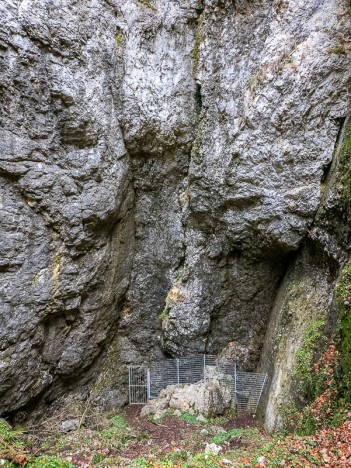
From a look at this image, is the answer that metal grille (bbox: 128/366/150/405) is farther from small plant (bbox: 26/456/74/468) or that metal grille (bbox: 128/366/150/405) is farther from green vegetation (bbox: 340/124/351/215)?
green vegetation (bbox: 340/124/351/215)

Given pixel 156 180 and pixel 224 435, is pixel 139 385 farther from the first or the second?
pixel 156 180

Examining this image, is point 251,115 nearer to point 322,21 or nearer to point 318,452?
point 322,21

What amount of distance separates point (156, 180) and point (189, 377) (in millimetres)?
5497

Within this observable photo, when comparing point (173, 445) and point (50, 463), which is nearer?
point (50, 463)

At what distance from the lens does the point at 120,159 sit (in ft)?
29.6

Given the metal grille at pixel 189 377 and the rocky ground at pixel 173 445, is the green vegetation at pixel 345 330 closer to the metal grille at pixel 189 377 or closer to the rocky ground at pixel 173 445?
the rocky ground at pixel 173 445

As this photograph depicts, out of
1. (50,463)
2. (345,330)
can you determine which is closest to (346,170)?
(345,330)

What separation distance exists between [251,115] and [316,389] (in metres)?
5.70

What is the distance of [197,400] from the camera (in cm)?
868

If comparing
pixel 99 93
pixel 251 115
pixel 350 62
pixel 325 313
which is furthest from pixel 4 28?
pixel 325 313

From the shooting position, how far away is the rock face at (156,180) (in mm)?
7551

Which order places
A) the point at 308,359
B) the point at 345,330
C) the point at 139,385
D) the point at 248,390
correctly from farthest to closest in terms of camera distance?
the point at 139,385 → the point at 248,390 → the point at 308,359 → the point at 345,330

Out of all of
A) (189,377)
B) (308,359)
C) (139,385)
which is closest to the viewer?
(308,359)

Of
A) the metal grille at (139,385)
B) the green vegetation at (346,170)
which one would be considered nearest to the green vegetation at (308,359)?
the green vegetation at (346,170)
